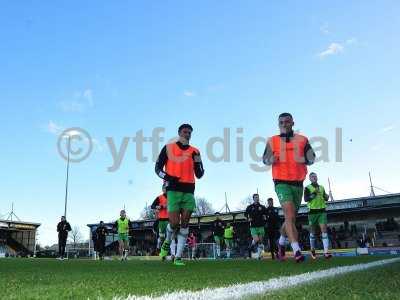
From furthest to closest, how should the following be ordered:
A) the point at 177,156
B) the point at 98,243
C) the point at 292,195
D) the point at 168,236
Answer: the point at 98,243 < the point at 168,236 < the point at 177,156 < the point at 292,195

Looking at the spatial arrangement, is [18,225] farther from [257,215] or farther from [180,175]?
[180,175]

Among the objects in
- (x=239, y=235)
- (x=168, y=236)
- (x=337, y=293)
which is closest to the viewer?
(x=337, y=293)

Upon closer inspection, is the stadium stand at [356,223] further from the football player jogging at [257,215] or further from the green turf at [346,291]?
the green turf at [346,291]

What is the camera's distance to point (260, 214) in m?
15.7

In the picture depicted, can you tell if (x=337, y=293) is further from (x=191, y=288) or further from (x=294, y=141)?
(x=294, y=141)

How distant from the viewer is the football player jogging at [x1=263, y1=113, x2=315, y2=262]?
741cm

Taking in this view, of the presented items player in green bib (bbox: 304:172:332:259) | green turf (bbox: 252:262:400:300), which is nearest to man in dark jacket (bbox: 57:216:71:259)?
player in green bib (bbox: 304:172:332:259)

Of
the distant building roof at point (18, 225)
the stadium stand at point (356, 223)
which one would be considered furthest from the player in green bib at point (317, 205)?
the distant building roof at point (18, 225)

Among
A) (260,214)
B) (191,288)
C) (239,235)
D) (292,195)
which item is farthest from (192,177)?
(239,235)

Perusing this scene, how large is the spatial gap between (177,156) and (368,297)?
5.97 meters

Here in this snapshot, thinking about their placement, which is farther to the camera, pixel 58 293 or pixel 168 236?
pixel 168 236

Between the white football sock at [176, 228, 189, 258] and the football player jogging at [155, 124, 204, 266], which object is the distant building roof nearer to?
the white football sock at [176, 228, 189, 258]

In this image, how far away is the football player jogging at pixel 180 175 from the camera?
27.1 feet

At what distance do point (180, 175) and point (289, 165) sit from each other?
6.66 ft
